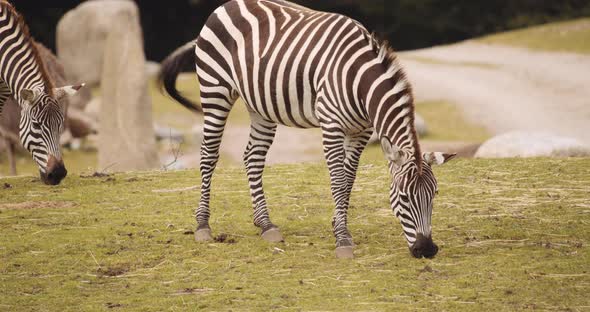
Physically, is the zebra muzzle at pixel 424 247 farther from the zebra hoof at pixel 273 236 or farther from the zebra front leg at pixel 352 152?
the zebra hoof at pixel 273 236

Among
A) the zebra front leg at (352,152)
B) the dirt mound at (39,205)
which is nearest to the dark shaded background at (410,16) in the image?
the dirt mound at (39,205)

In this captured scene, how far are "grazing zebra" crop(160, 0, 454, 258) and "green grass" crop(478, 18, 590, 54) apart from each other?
47.1 feet

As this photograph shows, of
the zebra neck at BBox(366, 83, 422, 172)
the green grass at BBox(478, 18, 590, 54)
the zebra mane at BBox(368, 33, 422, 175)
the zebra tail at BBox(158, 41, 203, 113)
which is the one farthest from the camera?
the green grass at BBox(478, 18, 590, 54)

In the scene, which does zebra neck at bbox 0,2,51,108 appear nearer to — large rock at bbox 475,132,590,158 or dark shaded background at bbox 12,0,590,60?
large rock at bbox 475,132,590,158

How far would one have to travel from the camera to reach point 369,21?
86.1ft

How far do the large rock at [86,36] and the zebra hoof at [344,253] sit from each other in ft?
31.7

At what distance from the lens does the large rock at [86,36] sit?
48.2 ft

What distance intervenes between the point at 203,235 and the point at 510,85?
40.1ft

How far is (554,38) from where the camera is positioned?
20.8 metres

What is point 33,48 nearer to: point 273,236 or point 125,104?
point 273,236

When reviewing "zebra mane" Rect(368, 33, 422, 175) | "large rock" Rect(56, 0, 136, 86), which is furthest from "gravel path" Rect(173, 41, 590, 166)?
"zebra mane" Rect(368, 33, 422, 175)

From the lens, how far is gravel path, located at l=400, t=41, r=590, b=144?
49.8ft

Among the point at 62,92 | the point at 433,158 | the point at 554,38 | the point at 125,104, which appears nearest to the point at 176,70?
the point at 62,92

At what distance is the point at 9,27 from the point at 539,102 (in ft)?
36.2
